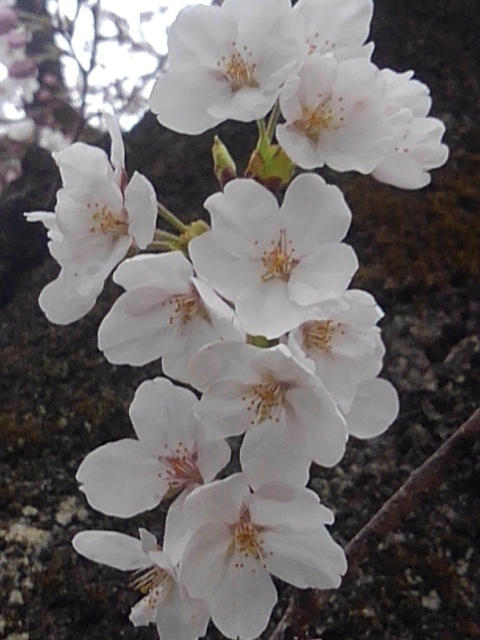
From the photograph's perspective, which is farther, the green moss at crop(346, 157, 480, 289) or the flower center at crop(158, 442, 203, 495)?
the green moss at crop(346, 157, 480, 289)

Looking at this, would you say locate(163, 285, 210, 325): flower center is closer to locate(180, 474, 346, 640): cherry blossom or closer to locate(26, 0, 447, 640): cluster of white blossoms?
locate(26, 0, 447, 640): cluster of white blossoms

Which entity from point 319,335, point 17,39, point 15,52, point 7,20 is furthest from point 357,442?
point 15,52

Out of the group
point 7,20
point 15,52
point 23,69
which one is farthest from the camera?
point 15,52

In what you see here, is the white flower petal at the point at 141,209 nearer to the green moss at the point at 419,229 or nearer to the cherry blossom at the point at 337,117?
the cherry blossom at the point at 337,117

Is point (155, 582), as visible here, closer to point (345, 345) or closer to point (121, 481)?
point (121, 481)

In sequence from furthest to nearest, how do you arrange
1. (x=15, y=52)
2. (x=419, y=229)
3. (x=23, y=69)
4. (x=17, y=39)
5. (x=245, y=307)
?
(x=15, y=52)
(x=17, y=39)
(x=23, y=69)
(x=419, y=229)
(x=245, y=307)

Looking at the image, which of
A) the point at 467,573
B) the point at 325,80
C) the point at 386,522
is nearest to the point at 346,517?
the point at 467,573

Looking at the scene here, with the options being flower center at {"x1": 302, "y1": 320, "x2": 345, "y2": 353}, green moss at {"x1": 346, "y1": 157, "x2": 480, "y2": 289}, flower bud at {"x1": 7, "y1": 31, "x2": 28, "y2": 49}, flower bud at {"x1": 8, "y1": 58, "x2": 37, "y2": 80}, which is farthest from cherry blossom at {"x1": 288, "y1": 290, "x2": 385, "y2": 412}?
flower bud at {"x1": 7, "y1": 31, "x2": 28, "y2": 49}
